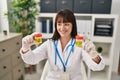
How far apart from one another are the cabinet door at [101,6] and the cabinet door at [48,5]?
0.66 m

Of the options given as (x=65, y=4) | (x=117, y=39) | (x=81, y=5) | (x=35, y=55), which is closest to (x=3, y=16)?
(x=65, y=4)

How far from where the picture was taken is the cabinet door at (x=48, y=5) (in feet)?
7.86

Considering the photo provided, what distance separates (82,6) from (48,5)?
57 centimetres

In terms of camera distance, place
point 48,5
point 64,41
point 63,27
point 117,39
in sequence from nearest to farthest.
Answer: point 63,27, point 64,41, point 48,5, point 117,39

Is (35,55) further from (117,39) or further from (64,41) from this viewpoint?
(117,39)

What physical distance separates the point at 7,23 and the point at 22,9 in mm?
624

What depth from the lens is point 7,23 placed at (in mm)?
2885

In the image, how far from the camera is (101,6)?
227 cm

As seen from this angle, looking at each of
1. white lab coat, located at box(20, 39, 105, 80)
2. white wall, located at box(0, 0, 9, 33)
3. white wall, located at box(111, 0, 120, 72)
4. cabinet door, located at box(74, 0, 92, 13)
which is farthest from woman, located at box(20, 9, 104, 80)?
white wall, located at box(0, 0, 9, 33)

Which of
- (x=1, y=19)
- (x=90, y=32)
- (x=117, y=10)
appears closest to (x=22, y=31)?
(x=1, y=19)

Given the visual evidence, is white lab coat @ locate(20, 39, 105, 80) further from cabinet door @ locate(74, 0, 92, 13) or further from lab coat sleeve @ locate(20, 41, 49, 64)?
cabinet door @ locate(74, 0, 92, 13)

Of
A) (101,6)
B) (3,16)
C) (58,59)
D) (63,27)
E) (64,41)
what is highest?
(101,6)

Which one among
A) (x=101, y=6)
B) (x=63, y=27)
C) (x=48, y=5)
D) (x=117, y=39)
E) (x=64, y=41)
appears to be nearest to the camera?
(x=63, y=27)

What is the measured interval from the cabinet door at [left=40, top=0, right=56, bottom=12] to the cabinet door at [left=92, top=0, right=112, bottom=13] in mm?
662
